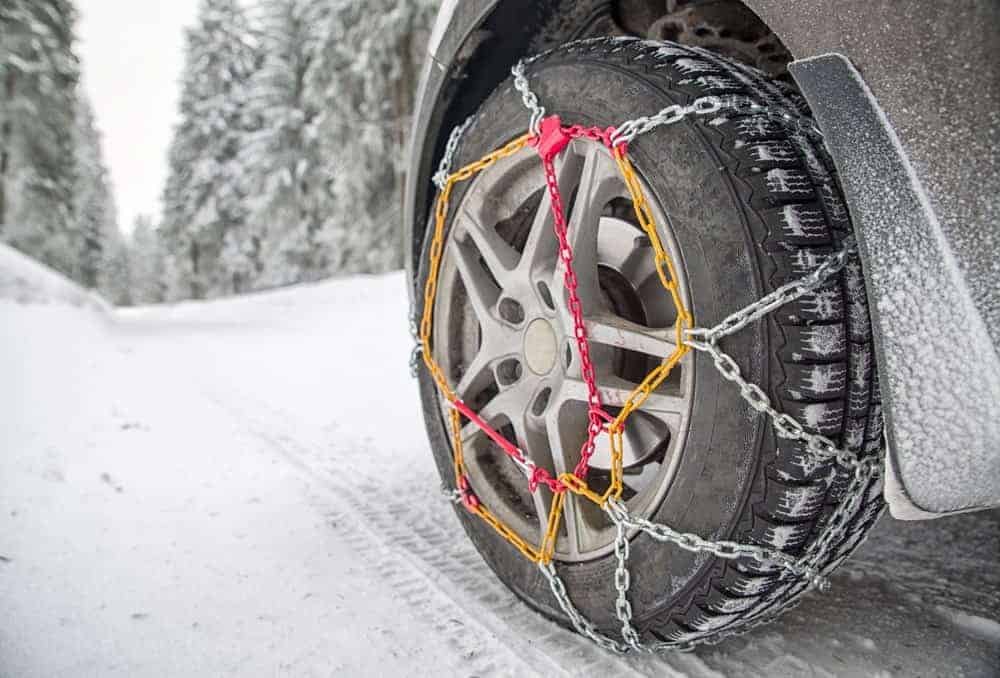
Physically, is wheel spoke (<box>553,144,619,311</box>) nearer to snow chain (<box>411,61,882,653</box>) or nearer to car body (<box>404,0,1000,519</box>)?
snow chain (<box>411,61,882,653</box>)

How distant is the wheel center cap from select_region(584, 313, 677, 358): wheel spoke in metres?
0.13

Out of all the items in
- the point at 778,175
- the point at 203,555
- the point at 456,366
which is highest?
the point at 778,175

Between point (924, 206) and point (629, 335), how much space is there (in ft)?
2.03

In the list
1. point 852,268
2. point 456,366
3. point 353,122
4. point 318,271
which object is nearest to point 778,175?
point 852,268

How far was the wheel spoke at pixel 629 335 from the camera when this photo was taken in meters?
1.37

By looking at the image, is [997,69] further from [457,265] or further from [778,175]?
[457,265]

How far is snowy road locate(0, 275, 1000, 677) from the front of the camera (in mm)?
1609

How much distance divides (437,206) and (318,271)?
21.9 meters

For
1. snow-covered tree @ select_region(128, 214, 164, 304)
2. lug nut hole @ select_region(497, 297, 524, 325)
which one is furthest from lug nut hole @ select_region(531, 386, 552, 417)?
snow-covered tree @ select_region(128, 214, 164, 304)

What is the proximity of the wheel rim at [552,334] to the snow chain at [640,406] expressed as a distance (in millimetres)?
34

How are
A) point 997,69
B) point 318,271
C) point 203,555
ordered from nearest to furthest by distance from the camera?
point 997,69, point 203,555, point 318,271

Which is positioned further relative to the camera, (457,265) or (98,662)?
(457,265)

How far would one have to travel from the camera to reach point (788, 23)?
43.8 inches

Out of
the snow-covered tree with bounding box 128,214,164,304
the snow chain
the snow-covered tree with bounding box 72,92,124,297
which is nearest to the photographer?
the snow chain
